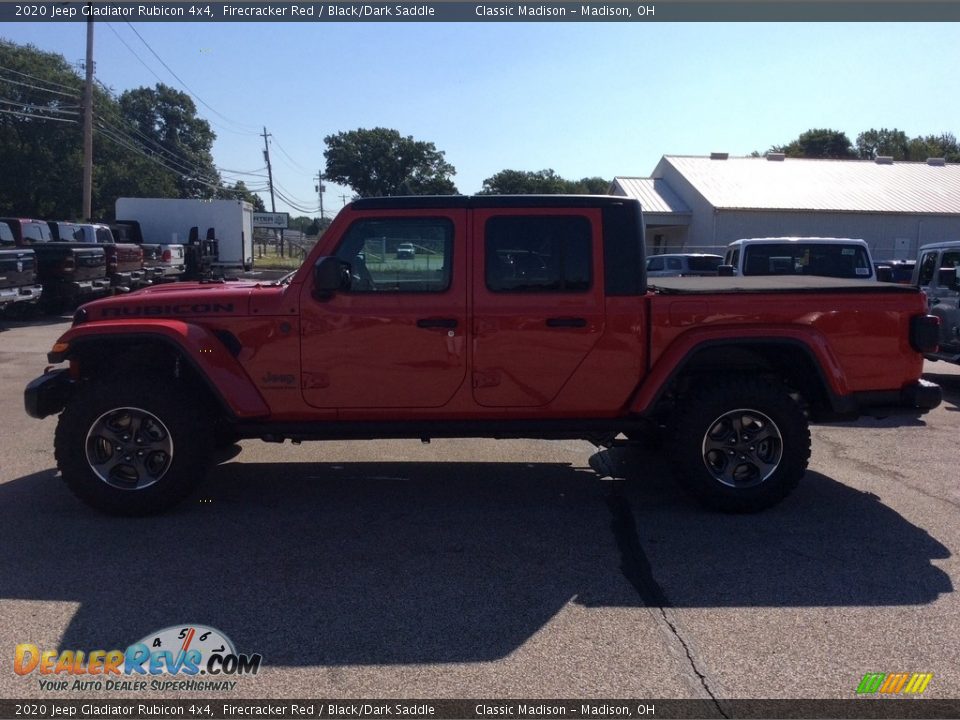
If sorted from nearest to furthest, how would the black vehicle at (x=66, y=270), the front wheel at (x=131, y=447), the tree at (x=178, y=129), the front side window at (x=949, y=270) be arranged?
the front wheel at (x=131, y=447) < the front side window at (x=949, y=270) < the black vehicle at (x=66, y=270) < the tree at (x=178, y=129)

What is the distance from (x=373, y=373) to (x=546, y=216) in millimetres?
1569

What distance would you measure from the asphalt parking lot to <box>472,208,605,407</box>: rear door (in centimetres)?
95

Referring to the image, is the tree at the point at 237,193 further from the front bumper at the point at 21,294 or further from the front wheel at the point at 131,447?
the front wheel at the point at 131,447

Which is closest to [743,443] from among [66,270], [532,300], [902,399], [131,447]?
[902,399]

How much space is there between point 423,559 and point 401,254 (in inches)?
79.7

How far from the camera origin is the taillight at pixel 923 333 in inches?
222

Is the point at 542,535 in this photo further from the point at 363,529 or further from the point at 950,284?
the point at 950,284

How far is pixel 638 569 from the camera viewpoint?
4762mm

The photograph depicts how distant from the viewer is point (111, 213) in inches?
2215

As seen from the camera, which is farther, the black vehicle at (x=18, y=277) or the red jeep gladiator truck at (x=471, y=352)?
the black vehicle at (x=18, y=277)

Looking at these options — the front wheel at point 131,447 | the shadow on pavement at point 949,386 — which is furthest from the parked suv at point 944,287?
the front wheel at point 131,447

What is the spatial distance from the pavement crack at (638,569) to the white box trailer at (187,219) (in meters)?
28.2

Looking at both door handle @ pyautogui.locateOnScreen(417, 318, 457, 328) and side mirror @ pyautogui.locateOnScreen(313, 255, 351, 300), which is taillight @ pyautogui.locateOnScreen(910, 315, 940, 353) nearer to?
door handle @ pyautogui.locateOnScreen(417, 318, 457, 328)

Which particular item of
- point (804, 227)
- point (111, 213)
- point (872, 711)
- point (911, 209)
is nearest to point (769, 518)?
point (872, 711)
